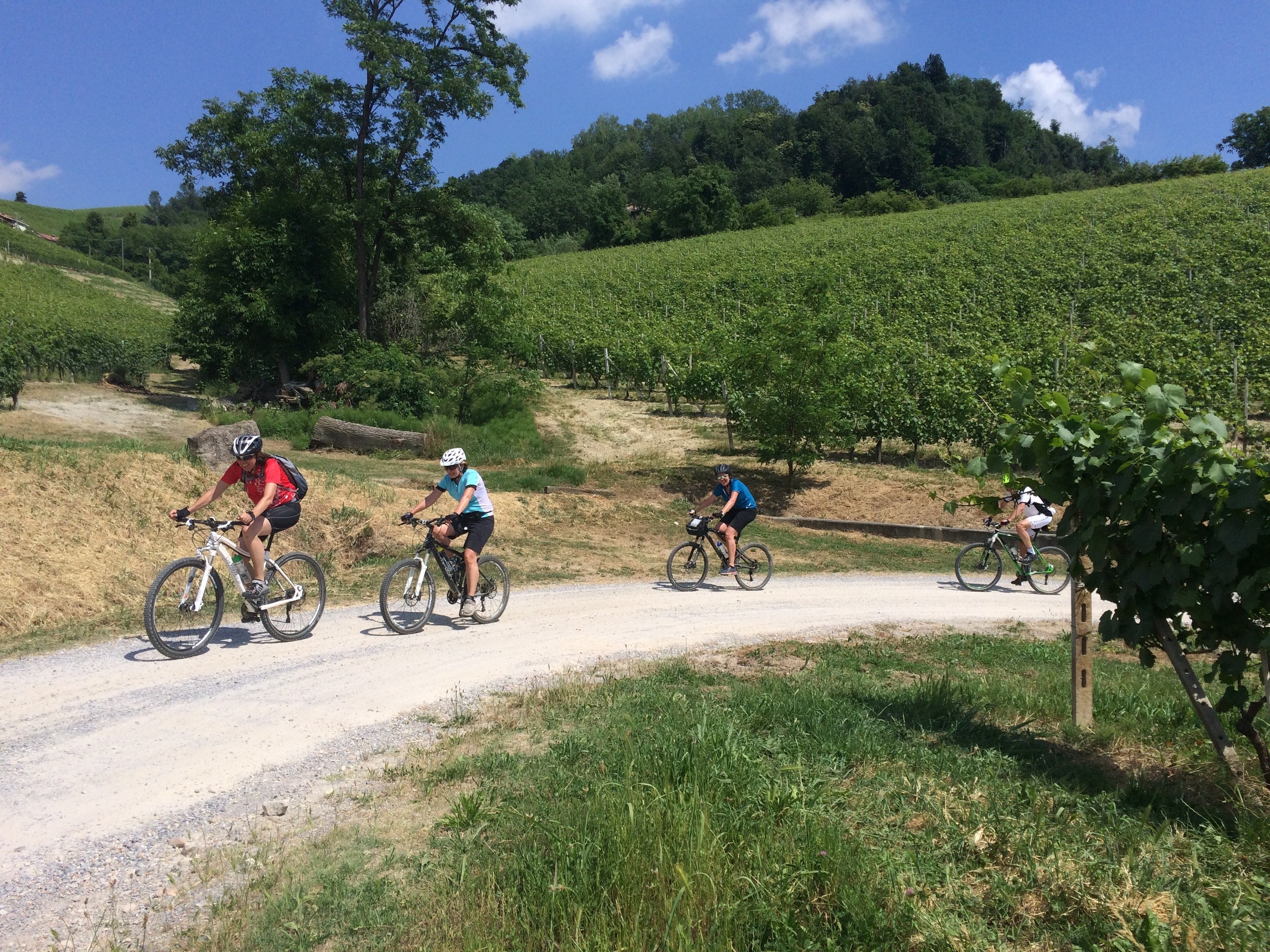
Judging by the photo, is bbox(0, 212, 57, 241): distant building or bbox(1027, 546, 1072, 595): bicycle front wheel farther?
bbox(0, 212, 57, 241): distant building

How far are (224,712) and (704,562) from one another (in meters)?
7.66

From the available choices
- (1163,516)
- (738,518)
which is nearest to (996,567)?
(738,518)

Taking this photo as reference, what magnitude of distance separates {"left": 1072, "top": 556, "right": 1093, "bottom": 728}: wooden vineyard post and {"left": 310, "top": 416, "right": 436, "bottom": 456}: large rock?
56.9 ft

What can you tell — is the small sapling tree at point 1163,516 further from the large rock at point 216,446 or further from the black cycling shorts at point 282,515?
the large rock at point 216,446

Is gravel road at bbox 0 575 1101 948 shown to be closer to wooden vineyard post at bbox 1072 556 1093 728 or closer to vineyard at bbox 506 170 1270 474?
wooden vineyard post at bbox 1072 556 1093 728

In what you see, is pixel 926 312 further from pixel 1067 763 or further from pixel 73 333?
pixel 1067 763

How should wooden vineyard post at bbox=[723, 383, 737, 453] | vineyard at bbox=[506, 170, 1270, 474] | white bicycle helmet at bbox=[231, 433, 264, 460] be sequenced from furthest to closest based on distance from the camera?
wooden vineyard post at bbox=[723, 383, 737, 453] < vineyard at bbox=[506, 170, 1270, 474] < white bicycle helmet at bbox=[231, 433, 264, 460]

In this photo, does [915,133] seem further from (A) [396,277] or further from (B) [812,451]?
(B) [812,451]

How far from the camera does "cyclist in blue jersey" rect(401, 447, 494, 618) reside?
9305 millimetres

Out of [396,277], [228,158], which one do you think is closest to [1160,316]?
[396,277]

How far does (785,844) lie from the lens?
4129 mm

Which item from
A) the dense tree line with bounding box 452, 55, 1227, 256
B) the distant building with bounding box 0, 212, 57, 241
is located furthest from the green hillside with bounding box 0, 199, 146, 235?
the dense tree line with bounding box 452, 55, 1227, 256

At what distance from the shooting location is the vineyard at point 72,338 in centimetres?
2764

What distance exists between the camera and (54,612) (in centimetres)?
857
